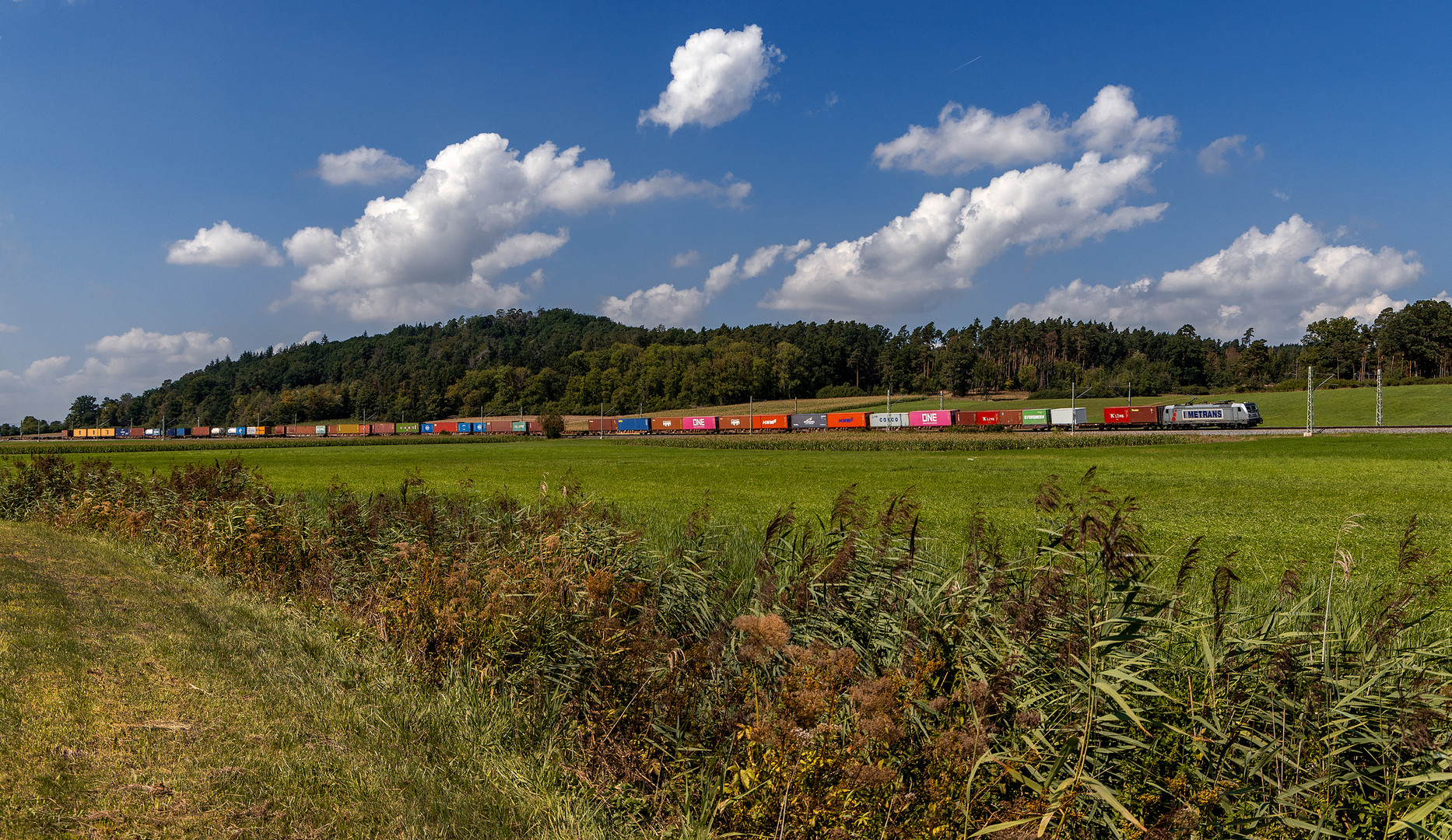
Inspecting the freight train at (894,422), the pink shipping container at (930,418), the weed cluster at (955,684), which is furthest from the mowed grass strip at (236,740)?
the pink shipping container at (930,418)

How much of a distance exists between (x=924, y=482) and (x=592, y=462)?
68.8 ft

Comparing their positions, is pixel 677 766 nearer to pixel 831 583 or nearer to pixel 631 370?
pixel 831 583

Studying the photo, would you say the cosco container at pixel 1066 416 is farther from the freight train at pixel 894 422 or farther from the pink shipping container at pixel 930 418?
the pink shipping container at pixel 930 418

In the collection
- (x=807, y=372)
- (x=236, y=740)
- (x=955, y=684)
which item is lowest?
(x=236, y=740)

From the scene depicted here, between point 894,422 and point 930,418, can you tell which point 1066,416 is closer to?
point 930,418

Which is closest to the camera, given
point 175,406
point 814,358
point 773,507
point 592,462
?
point 773,507

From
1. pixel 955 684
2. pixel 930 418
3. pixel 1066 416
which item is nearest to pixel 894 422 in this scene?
pixel 930 418

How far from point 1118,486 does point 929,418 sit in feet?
234

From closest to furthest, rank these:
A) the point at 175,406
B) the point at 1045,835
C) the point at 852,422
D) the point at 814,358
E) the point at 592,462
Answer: the point at 1045,835
the point at 592,462
the point at 852,422
the point at 814,358
the point at 175,406

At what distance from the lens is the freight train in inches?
3002

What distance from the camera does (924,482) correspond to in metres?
23.7

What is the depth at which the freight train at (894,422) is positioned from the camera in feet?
250

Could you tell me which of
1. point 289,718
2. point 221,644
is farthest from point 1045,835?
point 221,644

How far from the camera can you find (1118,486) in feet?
68.7
